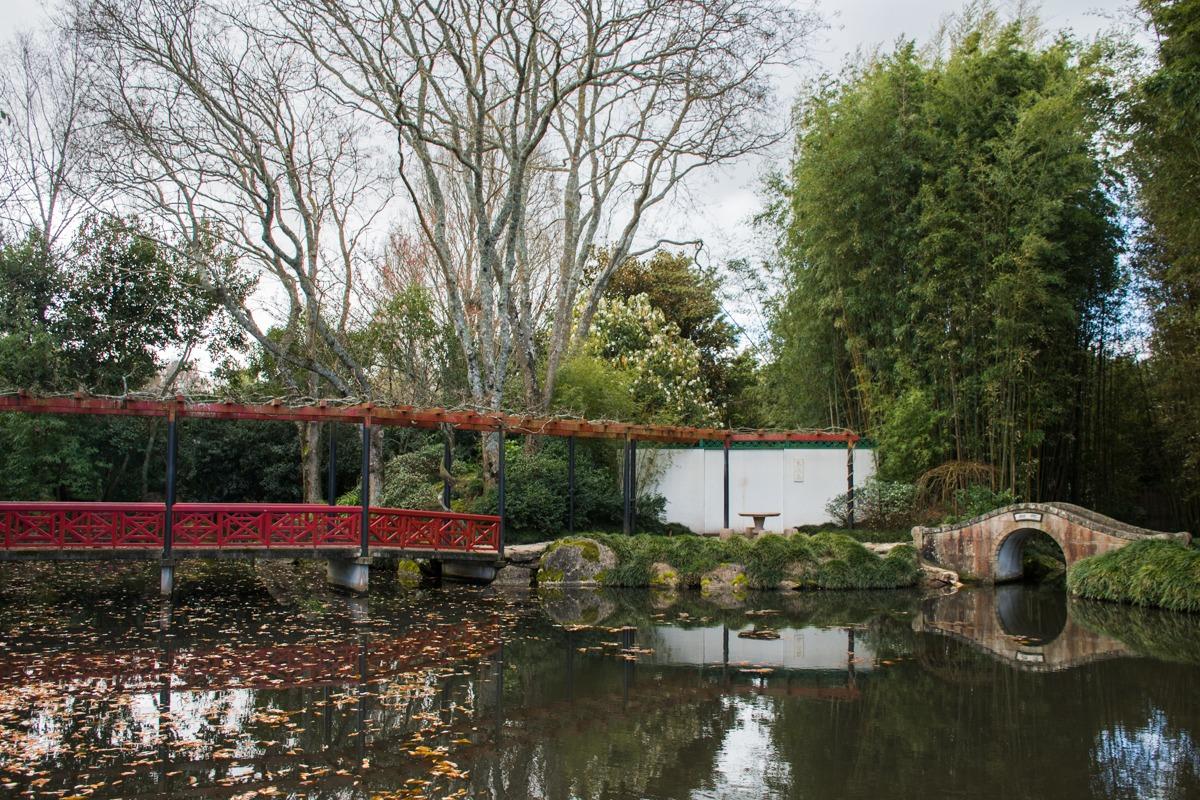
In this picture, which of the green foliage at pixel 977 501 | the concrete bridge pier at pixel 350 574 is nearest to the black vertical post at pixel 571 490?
the concrete bridge pier at pixel 350 574

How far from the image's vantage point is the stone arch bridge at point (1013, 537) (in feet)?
47.0

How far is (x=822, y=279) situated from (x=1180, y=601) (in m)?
8.42

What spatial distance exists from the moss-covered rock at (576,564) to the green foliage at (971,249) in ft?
20.6

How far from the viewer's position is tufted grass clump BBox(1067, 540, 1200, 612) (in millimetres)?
12594

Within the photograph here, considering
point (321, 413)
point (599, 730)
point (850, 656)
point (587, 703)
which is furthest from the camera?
point (321, 413)

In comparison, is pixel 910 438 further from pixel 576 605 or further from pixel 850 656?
pixel 850 656

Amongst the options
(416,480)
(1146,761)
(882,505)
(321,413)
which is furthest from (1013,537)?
(321,413)

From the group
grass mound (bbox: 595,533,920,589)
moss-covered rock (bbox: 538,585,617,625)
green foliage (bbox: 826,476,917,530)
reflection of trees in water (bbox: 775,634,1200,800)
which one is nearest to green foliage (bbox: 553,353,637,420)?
green foliage (bbox: 826,476,917,530)

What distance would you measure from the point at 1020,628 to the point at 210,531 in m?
10.5

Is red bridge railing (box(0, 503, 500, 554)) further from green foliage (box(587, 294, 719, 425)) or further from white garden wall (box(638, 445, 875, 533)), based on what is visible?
green foliage (box(587, 294, 719, 425))

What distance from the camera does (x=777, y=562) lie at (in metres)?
14.8

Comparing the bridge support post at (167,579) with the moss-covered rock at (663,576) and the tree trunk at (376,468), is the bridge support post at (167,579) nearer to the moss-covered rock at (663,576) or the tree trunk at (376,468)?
the tree trunk at (376,468)

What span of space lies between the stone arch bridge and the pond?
2.27 m

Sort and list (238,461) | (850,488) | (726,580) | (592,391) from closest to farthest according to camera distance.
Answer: (726,580), (850,488), (592,391), (238,461)
